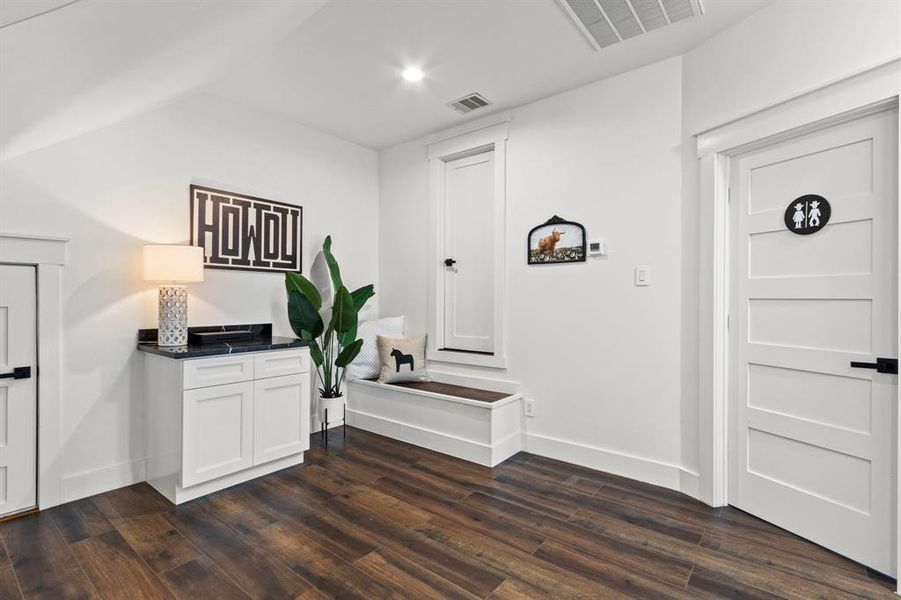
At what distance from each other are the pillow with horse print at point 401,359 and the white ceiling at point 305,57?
1.89m

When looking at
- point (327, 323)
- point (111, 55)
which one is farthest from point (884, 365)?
point (327, 323)

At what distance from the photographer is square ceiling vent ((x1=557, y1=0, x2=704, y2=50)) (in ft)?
7.36

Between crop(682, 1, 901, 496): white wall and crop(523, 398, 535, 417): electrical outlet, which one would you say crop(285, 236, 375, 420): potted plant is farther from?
crop(682, 1, 901, 496): white wall

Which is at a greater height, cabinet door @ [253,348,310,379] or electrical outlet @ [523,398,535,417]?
cabinet door @ [253,348,310,379]

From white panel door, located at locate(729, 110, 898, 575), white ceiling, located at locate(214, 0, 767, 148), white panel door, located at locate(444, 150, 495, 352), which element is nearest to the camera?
white panel door, located at locate(729, 110, 898, 575)

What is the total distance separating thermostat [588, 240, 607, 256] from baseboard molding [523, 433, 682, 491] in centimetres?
135

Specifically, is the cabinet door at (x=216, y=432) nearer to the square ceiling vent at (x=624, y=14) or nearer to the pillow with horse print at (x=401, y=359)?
the pillow with horse print at (x=401, y=359)

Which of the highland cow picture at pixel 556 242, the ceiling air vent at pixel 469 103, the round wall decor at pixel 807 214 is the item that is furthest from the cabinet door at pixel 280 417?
the round wall decor at pixel 807 214

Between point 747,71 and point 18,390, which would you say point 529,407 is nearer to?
point 747,71

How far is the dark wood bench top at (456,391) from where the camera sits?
3.33 meters

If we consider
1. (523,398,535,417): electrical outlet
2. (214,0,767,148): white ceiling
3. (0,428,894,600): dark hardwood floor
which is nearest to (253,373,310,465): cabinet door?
(0,428,894,600): dark hardwood floor

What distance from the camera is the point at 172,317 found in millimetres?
2738

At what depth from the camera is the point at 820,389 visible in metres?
2.16

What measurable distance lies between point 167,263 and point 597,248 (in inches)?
109
